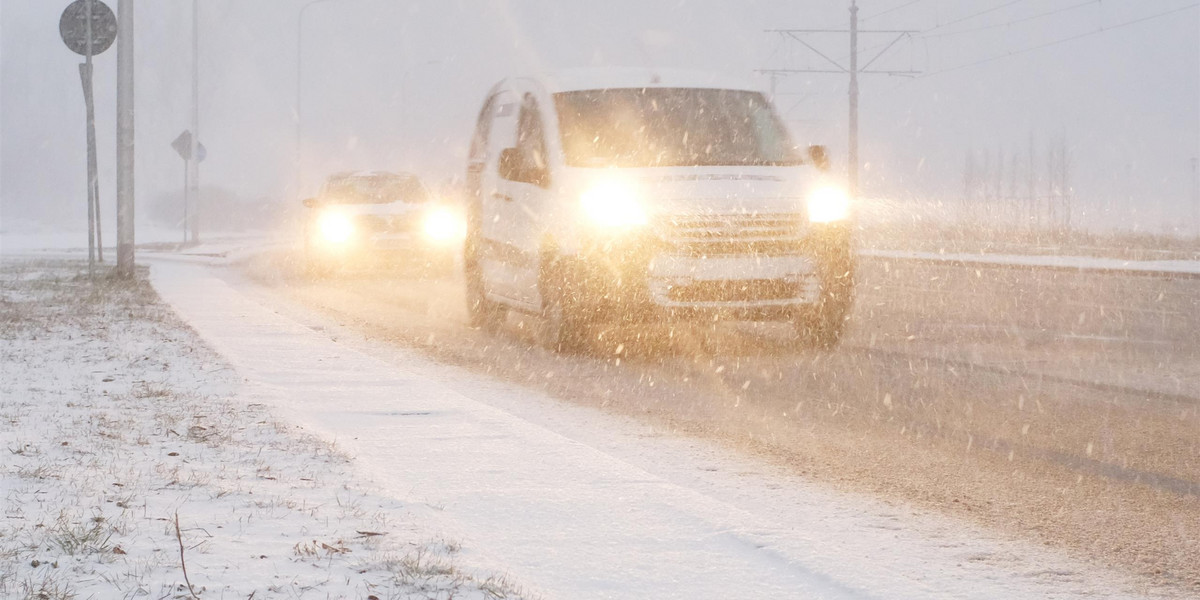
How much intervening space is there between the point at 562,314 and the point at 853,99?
28483mm

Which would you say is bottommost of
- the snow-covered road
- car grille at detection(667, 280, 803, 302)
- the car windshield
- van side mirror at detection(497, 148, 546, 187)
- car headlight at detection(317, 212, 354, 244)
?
the snow-covered road

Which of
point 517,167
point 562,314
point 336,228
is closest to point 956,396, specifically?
point 562,314

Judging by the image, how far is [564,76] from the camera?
10.8 m

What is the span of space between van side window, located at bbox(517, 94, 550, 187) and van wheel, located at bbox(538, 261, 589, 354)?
0.74 m

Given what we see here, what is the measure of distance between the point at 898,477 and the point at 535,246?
4935 mm

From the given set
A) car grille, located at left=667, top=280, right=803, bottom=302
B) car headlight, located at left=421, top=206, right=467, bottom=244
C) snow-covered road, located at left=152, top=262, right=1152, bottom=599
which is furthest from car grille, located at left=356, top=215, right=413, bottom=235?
snow-covered road, located at left=152, top=262, right=1152, bottom=599

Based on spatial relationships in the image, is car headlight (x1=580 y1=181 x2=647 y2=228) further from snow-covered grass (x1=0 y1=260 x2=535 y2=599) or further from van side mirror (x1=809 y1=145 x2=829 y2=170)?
snow-covered grass (x1=0 y1=260 x2=535 y2=599)

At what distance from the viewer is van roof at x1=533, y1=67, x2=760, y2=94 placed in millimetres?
10672

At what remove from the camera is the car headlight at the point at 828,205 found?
9.80 metres

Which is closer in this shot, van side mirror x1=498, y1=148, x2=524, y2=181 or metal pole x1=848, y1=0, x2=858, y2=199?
van side mirror x1=498, y1=148, x2=524, y2=181

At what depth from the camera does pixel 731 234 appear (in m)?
9.49

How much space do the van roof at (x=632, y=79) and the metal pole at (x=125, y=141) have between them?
8.29 meters

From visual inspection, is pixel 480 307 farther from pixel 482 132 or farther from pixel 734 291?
pixel 734 291

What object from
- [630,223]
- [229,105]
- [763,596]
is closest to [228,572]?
[763,596]
